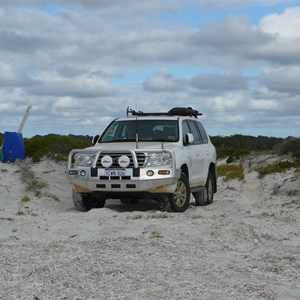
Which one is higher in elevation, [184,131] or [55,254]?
[184,131]

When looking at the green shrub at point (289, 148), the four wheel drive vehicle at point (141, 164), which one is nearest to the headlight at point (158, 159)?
the four wheel drive vehicle at point (141, 164)

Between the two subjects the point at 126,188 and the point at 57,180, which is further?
the point at 57,180

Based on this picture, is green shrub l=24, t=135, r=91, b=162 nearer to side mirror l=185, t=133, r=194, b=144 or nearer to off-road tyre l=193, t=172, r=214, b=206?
off-road tyre l=193, t=172, r=214, b=206

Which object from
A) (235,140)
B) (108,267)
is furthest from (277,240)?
(235,140)

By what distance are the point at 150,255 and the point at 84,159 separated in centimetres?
453

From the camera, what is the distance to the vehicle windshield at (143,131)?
1172cm

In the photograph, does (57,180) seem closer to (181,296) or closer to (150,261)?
(150,261)

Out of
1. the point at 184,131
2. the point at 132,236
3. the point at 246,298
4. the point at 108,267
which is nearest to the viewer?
the point at 246,298

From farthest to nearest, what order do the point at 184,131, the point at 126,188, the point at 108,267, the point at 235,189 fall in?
1. the point at 235,189
2. the point at 184,131
3. the point at 126,188
4. the point at 108,267

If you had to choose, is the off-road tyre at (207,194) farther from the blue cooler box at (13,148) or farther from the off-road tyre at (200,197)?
the blue cooler box at (13,148)

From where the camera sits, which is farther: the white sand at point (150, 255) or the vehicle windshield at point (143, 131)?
the vehicle windshield at point (143, 131)

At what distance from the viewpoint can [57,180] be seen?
54.7ft

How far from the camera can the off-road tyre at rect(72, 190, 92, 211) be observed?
11305 millimetres

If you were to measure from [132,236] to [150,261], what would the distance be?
1463 millimetres
